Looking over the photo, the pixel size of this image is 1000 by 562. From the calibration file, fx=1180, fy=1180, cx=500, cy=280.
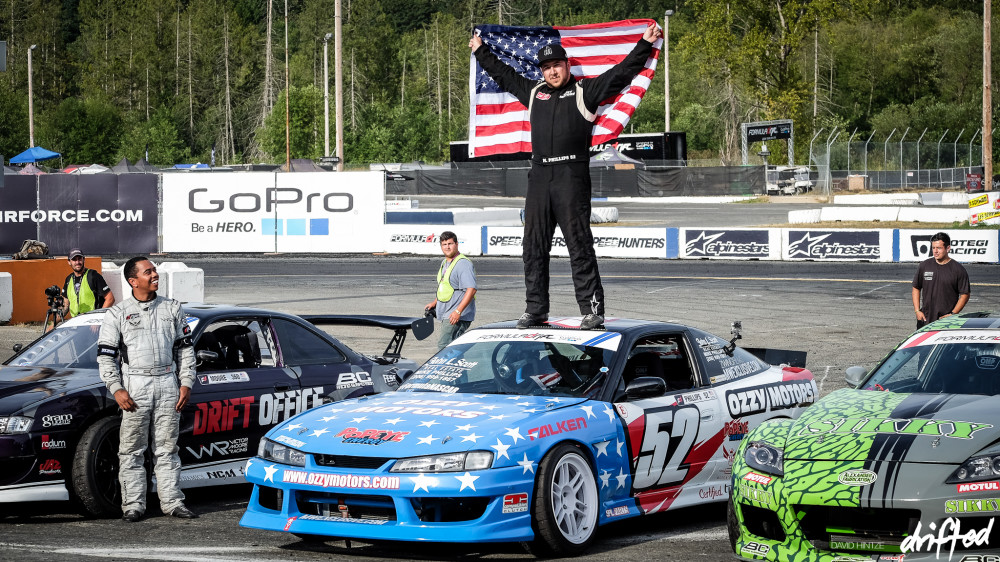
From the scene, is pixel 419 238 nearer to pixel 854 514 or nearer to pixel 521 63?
pixel 521 63

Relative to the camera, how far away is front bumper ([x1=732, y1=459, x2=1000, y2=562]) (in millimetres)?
5191

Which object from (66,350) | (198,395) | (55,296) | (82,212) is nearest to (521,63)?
(198,395)

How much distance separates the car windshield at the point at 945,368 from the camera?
21.8 feet

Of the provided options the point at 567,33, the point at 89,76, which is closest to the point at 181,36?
the point at 89,76

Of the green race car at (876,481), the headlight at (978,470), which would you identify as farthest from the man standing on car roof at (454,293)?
the headlight at (978,470)

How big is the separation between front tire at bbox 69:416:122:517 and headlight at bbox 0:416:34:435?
355mm

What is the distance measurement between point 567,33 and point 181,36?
120 metres

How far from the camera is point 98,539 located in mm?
6812

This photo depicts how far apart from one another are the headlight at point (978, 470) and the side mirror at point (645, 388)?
184 cm

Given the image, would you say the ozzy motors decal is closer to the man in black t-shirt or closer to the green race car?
the green race car

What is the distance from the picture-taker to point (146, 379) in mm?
7488

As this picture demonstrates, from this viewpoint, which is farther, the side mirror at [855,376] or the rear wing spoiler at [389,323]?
the rear wing spoiler at [389,323]

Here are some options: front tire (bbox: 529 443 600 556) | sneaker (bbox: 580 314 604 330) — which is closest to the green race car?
front tire (bbox: 529 443 600 556)

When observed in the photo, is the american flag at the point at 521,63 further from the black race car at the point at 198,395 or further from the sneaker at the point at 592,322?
the sneaker at the point at 592,322
